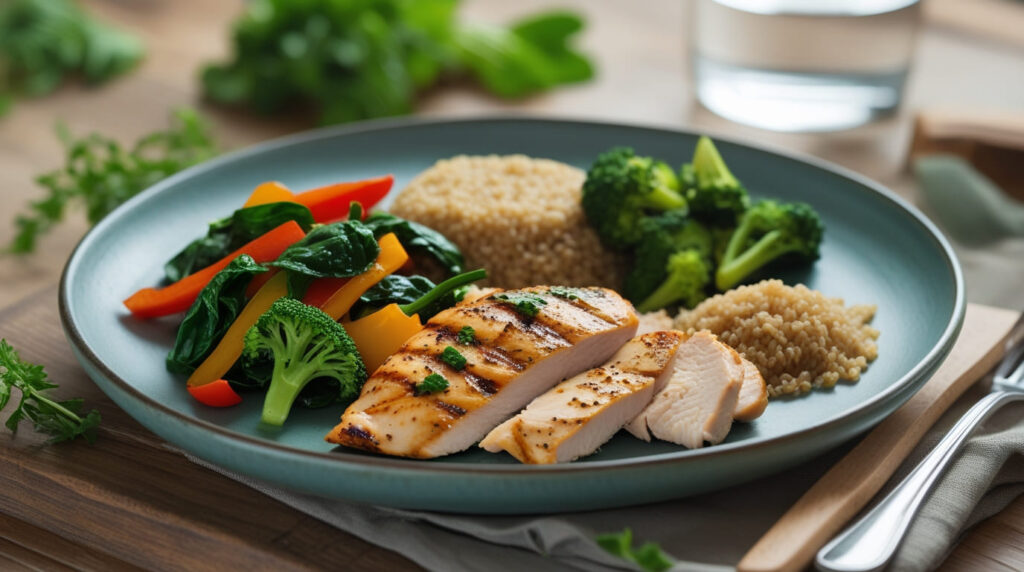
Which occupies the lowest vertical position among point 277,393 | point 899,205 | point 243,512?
point 243,512

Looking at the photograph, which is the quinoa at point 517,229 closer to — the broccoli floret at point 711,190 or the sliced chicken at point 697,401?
the broccoli floret at point 711,190

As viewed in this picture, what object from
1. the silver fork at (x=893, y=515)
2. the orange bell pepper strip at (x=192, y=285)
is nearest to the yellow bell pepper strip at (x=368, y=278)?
the orange bell pepper strip at (x=192, y=285)

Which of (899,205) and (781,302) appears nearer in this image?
(781,302)

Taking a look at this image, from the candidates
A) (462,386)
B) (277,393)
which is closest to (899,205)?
(462,386)

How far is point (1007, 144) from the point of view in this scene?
4.74 m

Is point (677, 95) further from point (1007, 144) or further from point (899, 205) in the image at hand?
point (899, 205)

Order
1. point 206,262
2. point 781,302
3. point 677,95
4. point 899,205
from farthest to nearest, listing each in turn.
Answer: point 677,95 < point 899,205 < point 206,262 < point 781,302

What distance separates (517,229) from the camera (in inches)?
144

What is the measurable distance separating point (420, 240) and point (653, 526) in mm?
1387

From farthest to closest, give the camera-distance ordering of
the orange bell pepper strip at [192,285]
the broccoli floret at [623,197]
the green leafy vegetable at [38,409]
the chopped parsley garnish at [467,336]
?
the broccoli floret at [623,197] → the orange bell pepper strip at [192,285] → the green leafy vegetable at [38,409] → the chopped parsley garnish at [467,336]

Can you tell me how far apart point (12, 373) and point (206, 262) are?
729 mm

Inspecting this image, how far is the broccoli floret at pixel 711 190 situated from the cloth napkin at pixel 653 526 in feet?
4.07

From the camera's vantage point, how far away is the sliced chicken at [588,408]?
2430mm

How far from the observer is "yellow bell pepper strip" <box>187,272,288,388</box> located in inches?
113
